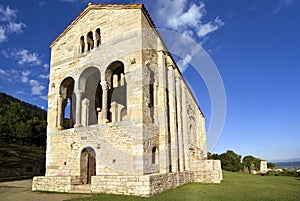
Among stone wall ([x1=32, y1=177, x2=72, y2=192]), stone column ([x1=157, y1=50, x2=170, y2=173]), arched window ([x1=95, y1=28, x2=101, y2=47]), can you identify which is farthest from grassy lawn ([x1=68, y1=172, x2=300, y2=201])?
arched window ([x1=95, y1=28, x2=101, y2=47])

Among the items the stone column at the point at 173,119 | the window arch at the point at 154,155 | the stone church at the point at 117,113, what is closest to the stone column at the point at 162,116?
the stone church at the point at 117,113

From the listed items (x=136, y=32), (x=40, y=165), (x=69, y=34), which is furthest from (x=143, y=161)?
(x=40, y=165)

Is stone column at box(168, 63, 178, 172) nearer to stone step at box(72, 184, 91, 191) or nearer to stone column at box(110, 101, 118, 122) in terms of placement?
stone column at box(110, 101, 118, 122)

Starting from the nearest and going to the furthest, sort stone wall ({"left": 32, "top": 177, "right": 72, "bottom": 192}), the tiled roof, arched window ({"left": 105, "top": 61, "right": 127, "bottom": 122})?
stone wall ({"left": 32, "top": 177, "right": 72, "bottom": 192})
the tiled roof
arched window ({"left": 105, "top": 61, "right": 127, "bottom": 122})

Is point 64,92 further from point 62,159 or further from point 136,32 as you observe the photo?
point 136,32

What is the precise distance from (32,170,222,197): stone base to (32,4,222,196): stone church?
35 millimetres

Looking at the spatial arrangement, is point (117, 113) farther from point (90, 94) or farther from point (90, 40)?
point (90, 40)

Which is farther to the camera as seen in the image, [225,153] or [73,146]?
[225,153]

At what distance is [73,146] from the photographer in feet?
37.3

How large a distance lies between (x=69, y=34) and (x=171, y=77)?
22.6 ft

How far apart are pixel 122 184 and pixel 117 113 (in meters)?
Result: 6.34

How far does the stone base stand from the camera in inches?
327

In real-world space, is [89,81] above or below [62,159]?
above

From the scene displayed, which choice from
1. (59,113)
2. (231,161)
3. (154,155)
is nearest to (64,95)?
(59,113)
